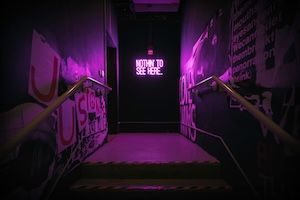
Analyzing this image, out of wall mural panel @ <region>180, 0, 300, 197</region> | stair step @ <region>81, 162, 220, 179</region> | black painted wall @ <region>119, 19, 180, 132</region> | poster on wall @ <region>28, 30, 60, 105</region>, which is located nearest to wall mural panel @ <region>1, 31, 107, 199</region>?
poster on wall @ <region>28, 30, 60, 105</region>

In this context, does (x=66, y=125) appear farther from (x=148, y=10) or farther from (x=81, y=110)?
(x=148, y=10)

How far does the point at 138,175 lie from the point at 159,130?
4518 millimetres

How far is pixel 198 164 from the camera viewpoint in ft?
8.84

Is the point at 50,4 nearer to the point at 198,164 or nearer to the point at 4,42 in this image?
the point at 4,42

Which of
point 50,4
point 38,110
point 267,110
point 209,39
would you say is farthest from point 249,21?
point 38,110

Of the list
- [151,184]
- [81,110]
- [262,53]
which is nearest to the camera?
[262,53]

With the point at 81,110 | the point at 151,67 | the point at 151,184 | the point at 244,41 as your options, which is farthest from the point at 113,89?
the point at 244,41

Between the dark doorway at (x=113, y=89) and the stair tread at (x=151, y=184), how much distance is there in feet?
13.6

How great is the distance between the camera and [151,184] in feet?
8.05

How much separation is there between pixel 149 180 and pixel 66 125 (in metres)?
Answer: 1.12

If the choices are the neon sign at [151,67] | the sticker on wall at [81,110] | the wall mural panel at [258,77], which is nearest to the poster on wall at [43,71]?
the sticker on wall at [81,110]

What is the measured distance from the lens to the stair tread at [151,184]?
2342mm

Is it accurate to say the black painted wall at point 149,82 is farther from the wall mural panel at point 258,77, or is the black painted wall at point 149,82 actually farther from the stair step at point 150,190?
the stair step at point 150,190

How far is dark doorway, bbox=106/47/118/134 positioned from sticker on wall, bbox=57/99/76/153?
3886mm
